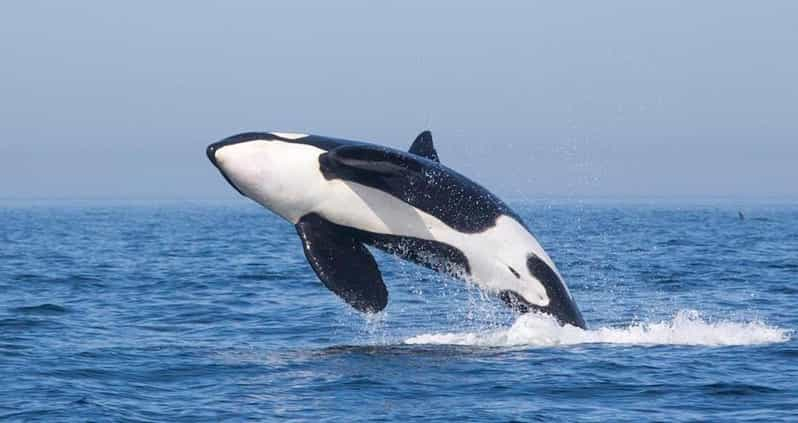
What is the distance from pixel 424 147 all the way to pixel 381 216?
3.67 feet

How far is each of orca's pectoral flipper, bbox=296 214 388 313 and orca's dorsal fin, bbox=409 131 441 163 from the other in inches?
55.4

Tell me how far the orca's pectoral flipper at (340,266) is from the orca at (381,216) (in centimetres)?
1

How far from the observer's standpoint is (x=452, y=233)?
16.1 meters

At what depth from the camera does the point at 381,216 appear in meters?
16.1

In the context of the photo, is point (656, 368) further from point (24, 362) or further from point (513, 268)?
point (24, 362)

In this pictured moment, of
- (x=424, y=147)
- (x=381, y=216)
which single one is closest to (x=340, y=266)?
(x=381, y=216)

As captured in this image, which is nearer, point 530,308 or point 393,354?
point 530,308

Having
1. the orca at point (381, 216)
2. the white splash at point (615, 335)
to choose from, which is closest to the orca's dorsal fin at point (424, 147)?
the orca at point (381, 216)

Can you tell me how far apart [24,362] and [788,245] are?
3866 centimetres

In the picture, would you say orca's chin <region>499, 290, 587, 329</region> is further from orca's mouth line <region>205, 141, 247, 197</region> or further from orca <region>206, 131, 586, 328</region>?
orca's mouth line <region>205, 141, 247, 197</region>

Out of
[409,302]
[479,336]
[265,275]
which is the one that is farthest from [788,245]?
[479,336]

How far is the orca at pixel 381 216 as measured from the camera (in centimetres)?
1595

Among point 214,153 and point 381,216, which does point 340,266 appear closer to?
point 381,216

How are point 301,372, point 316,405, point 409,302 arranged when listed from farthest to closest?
point 409,302, point 301,372, point 316,405
